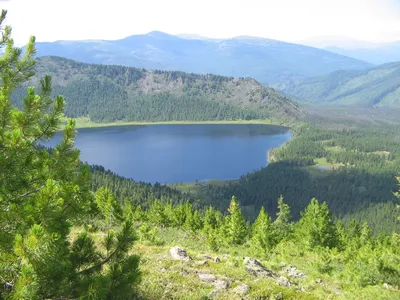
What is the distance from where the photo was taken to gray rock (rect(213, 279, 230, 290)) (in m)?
16.6

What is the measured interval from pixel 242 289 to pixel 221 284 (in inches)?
44.7

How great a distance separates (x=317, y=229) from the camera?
1909 inches

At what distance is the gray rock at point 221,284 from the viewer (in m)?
16.6

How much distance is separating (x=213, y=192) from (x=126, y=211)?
10856cm

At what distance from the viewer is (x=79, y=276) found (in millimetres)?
9148

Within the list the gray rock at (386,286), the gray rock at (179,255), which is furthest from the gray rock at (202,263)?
the gray rock at (386,286)

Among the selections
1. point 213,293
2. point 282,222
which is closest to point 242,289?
point 213,293

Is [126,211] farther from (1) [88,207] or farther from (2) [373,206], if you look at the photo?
(2) [373,206]

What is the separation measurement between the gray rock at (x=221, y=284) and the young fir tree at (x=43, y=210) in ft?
26.1

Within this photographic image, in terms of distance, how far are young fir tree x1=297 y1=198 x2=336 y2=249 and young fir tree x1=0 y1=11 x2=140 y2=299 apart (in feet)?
138

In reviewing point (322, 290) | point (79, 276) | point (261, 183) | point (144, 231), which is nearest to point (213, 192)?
point (261, 183)

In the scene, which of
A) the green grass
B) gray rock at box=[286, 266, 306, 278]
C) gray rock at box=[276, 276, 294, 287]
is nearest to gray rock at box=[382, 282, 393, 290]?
the green grass

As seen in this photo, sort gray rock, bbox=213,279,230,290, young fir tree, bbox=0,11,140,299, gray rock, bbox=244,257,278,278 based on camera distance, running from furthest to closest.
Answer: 1. gray rock, bbox=244,257,278,278
2. gray rock, bbox=213,279,230,290
3. young fir tree, bbox=0,11,140,299

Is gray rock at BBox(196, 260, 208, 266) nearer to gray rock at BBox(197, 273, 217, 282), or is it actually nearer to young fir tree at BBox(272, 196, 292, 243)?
gray rock at BBox(197, 273, 217, 282)
